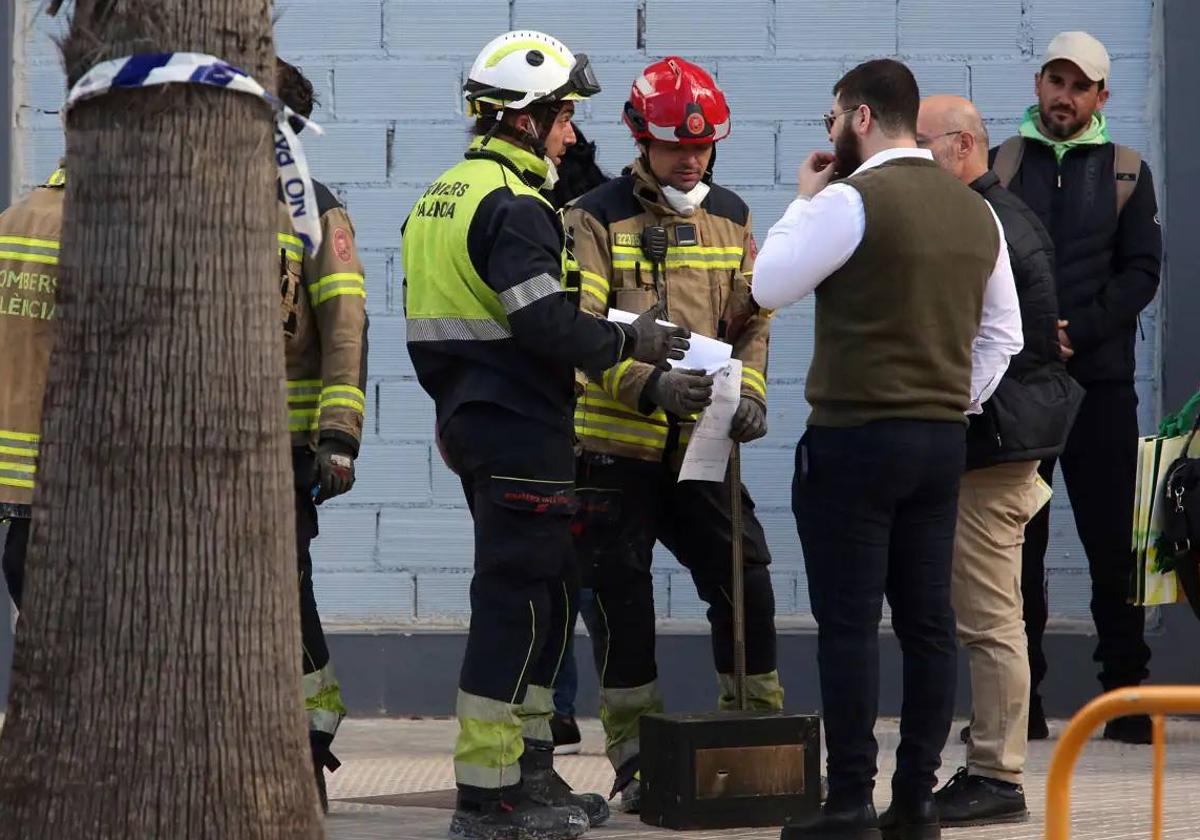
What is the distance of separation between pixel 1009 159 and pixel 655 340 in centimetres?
245

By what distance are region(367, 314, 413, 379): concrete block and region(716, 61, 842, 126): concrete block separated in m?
1.58

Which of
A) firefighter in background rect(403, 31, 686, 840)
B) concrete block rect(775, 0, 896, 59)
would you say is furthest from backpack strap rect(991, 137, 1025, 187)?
firefighter in background rect(403, 31, 686, 840)

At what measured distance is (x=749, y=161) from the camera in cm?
784

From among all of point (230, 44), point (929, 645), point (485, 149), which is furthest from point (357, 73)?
point (230, 44)

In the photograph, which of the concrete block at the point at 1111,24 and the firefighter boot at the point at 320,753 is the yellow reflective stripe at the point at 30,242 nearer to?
the firefighter boot at the point at 320,753

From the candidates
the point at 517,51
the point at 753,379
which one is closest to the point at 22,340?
the point at 517,51

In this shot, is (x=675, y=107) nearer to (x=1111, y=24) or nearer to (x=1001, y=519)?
(x=1001, y=519)

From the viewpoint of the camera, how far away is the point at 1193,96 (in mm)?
7648

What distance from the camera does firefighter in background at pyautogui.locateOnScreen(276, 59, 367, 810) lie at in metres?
5.50

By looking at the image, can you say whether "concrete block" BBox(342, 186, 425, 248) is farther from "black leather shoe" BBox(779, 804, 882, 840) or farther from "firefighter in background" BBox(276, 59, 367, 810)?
"black leather shoe" BBox(779, 804, 882, 840)

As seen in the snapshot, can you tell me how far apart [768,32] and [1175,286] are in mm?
1853

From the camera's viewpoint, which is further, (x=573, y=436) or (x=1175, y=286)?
(x=1175, y=286)

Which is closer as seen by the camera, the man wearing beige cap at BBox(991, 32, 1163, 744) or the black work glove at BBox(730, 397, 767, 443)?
the black work glove at BBox(730, 397, 767, 443)

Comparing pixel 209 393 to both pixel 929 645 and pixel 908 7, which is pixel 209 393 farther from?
pixel 908 7
